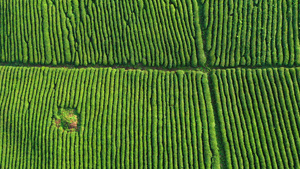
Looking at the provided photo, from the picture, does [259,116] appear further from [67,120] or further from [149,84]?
[67,120]

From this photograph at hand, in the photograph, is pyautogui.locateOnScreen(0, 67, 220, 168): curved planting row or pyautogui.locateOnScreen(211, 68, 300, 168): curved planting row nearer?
pyautogui.locateOnScreen(211, 68, 300, 168): curved planting row

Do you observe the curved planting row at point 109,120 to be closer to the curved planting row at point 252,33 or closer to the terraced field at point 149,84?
the terraced field at point 149,84

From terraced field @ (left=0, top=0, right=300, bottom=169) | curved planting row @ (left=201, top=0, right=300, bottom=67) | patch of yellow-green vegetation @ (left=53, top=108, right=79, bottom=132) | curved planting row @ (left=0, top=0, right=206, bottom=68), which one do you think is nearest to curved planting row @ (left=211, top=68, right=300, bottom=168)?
terraced field @ (left=0, top=0, right=300, bottom=169)

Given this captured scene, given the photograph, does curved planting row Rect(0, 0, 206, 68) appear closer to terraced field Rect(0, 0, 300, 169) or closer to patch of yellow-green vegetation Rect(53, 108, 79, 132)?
terraced field Rect(0, 0, 300, 169)

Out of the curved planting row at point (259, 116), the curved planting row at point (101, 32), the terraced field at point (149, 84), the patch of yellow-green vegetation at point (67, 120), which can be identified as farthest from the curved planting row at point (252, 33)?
the patch of yellow-green vegetation at point (67, 120)

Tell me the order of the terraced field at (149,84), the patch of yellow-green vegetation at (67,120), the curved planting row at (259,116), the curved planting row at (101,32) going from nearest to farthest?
the curved planting row at (259,116), the terraced field at (149,84), the patch of yellow-green vegetation at (67,120), the curved planting row at (101,32)
